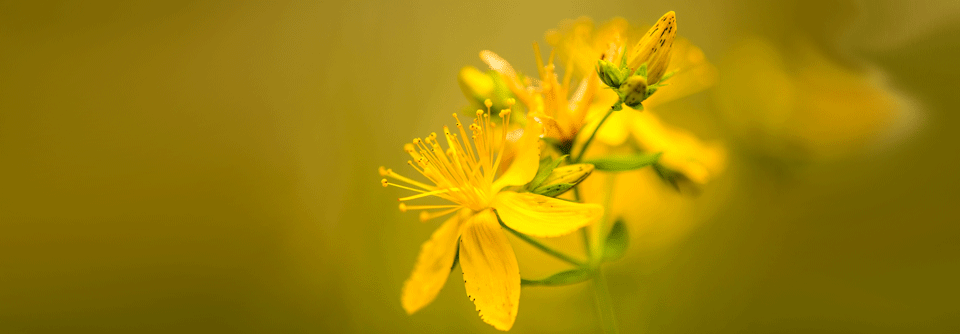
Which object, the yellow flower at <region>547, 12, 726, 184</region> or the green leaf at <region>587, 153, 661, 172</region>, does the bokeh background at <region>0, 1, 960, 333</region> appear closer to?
the yellow flower at <region>547, 12, 726, 184</region>

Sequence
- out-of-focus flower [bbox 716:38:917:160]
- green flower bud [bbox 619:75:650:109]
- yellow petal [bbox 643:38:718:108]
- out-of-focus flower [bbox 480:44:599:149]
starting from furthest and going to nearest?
out-of-focus flower [bbox 716:38:917:160] → yellow petal [bbox 643:38:718:108] → out-of-focus flower [bbox 480:44:599:149] → green flower bud [bbox 619:75:650:109]

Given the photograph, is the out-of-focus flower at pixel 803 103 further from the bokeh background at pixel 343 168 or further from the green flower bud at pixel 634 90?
the green flower bud at pixel 634 90

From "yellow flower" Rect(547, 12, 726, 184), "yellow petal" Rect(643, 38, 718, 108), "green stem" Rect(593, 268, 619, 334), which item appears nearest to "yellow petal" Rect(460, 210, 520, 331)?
"green stem" Rect(593, 268, 619, 334)

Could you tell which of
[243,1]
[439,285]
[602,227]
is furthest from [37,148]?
[602,227]

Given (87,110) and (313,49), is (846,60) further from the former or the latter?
(87,110)

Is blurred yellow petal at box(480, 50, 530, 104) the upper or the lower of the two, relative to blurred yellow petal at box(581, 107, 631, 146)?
upper

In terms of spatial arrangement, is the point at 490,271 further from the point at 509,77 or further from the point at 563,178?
the point at 509,77
